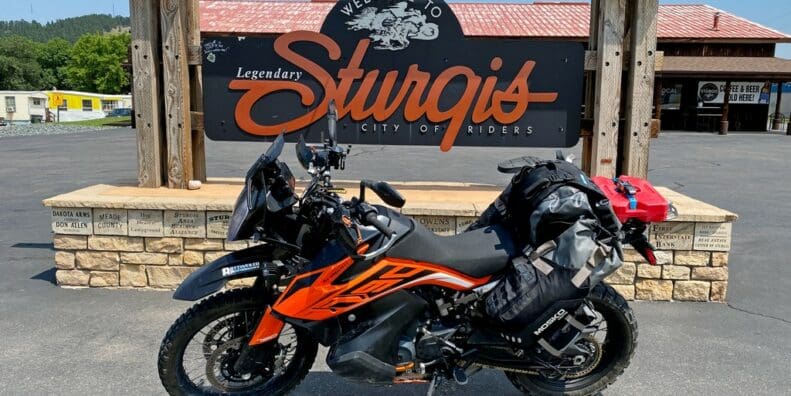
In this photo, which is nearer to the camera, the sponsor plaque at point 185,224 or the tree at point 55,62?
the sponsor plaque at point 185,224

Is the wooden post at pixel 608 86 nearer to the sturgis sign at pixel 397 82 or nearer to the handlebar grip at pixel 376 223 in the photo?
the sturgis sign at pixel 397 82

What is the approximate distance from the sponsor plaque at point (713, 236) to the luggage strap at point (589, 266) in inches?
95.3

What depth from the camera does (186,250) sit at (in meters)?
5.04

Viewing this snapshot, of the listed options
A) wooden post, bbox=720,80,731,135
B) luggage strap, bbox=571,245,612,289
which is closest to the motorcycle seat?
luggage strap, bbox=571,245,612,289

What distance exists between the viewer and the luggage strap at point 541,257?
288cm

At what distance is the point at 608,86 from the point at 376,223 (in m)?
3.44

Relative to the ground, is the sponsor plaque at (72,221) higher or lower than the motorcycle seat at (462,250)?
lower

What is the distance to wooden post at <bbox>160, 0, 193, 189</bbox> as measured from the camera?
5.38m

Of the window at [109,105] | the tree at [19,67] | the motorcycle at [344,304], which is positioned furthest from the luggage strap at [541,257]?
the tree at [19,67]

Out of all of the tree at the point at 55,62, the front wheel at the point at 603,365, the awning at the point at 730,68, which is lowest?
the front wheel at the point at 603,365

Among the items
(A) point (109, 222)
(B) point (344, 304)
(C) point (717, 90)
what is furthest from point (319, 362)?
(C) point (717, 90)

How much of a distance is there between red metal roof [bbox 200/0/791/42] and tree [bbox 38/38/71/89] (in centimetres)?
8091

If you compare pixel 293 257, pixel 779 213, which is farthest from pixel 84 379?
pixel 779 213

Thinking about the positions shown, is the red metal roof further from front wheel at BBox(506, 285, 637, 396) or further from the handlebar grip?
the handlebar grip
